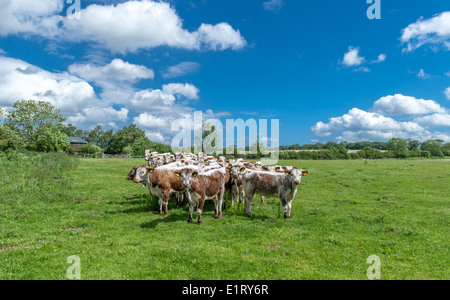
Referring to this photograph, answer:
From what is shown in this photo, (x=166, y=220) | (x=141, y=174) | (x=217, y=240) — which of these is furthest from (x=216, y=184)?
(x=141, y=174)

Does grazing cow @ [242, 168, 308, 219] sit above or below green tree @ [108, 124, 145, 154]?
below

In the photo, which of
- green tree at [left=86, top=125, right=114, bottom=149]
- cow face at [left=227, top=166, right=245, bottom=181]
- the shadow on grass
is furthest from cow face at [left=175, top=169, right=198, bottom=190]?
green tree at [left=86, top=125, right=114, bottom=149]

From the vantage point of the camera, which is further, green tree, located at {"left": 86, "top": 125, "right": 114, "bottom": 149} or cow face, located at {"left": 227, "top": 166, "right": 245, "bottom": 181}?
green tree, located at {"left": 86, "top": 125, "right": 114, "bottom": 149}

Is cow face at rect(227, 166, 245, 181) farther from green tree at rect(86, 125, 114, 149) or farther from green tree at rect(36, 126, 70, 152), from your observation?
green tree at rect(86, 125, 114, 149)

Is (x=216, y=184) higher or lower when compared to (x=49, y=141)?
lower

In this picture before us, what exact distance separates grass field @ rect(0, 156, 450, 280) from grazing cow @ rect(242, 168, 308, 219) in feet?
2.63

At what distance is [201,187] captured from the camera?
32.9 ft

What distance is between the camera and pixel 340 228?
9766 mm

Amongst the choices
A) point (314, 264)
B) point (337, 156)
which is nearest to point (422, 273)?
point (314, 264)

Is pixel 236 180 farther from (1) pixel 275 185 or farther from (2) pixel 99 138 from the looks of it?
(2) pixel 99 138

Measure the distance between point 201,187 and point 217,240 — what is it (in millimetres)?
2387

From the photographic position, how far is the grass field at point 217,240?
6344 mm

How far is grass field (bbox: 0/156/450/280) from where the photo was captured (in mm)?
6344
